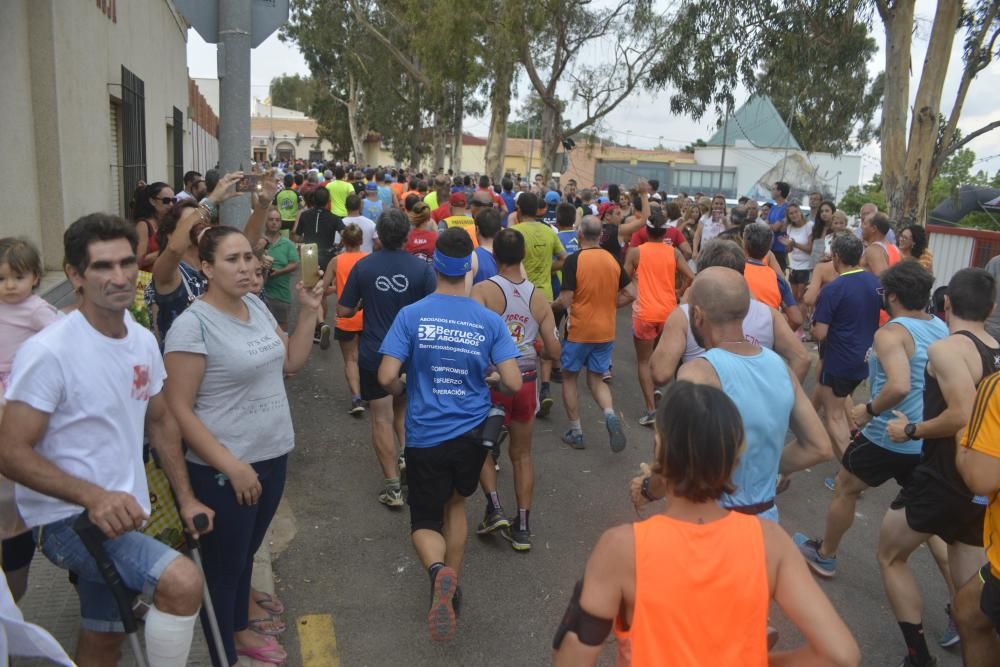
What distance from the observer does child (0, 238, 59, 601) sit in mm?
3189

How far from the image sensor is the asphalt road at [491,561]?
13.3ft

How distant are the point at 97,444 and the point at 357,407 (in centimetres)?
484

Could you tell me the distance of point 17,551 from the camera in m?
3.17

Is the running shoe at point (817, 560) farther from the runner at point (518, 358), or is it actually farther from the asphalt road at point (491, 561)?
the runner at point (518, 358)

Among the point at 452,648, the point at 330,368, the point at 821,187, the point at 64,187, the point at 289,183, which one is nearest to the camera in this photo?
the point at 452,648

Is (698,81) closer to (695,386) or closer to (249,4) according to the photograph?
(249,4)

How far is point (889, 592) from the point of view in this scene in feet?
13.1

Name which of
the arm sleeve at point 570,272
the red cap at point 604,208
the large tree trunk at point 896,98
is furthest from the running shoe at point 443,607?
the large tree trunk at point 896,98

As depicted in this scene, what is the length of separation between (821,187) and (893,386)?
40276 mm

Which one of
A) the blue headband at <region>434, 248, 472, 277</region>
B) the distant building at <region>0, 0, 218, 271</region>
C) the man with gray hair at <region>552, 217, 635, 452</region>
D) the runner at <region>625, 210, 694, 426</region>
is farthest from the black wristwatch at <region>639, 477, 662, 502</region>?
the distant building at <region>0, 0, 218, 271</region>

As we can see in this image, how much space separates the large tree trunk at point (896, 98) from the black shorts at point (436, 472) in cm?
1180

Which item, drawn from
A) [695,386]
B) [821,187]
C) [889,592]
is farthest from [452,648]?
[821,187]

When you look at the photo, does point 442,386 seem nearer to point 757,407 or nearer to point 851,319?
point 757,407

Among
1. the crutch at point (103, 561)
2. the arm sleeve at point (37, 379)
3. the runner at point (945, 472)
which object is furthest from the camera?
the runner at point (945, 472)
